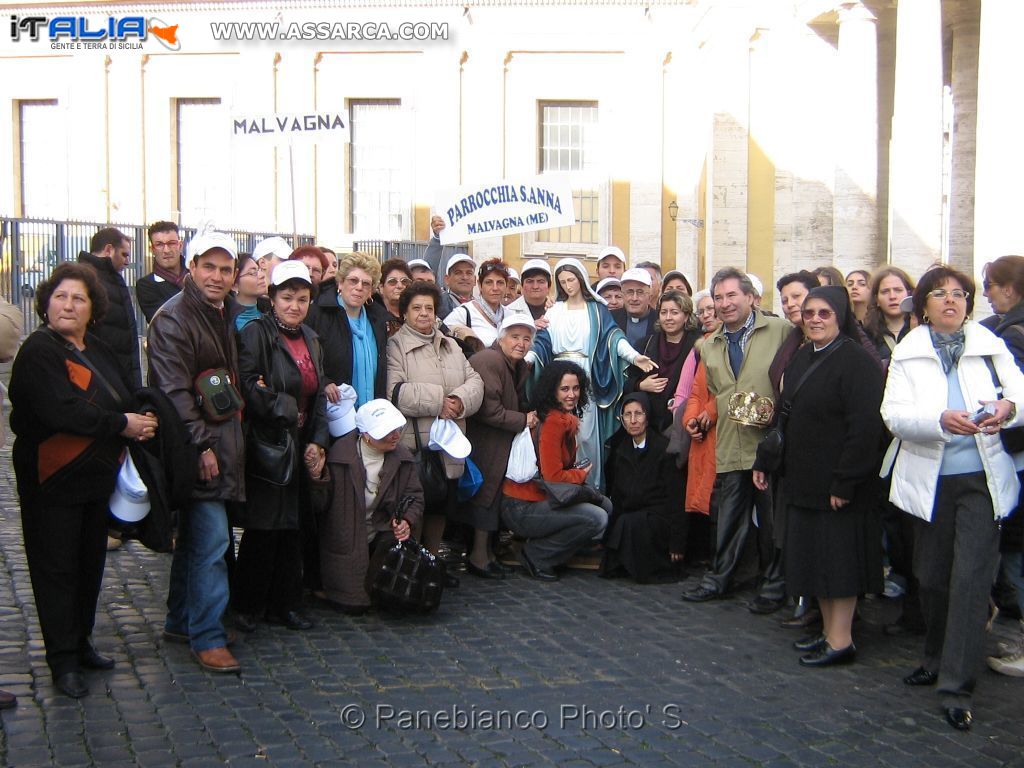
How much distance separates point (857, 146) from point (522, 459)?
10.9 m

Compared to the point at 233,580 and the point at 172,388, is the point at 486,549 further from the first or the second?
the point at 172,388

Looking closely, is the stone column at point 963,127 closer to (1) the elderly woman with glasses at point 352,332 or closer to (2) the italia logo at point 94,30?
(1) the elderly woman with glasses at point 352,332

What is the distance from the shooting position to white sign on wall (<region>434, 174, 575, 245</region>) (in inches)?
447

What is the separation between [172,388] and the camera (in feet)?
19.3

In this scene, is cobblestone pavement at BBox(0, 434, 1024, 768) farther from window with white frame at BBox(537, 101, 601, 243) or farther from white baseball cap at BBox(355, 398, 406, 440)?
window with white frame at BBox(537, 101, 601, 243)

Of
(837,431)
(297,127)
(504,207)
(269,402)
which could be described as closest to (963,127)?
(504,207)

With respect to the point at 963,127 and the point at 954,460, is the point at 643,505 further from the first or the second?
the point at 963,127

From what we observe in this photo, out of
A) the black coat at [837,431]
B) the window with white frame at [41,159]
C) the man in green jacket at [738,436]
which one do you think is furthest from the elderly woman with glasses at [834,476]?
the window with white frame at [41,159]

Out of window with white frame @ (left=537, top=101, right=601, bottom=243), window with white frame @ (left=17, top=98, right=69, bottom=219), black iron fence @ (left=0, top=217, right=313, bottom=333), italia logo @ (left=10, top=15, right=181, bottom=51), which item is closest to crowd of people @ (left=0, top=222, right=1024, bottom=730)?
black iron fence @ (left=0, top=217, right=313, bottom=333)

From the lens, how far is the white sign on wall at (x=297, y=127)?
12.1m

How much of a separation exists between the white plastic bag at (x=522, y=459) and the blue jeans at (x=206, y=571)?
257 centimetres

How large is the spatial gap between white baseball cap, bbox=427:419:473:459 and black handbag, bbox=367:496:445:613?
2.64 feet

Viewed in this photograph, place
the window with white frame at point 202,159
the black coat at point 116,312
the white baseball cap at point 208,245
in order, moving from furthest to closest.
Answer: the window with white frame at point 202,159
the black coat at point 116,312
the white baseball cap at point 208,245

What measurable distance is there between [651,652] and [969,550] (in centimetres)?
174
